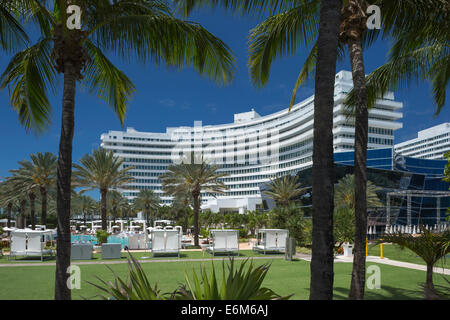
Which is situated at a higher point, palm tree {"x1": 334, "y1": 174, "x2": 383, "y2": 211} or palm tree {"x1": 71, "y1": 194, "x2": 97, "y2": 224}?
palm tree {"x1": 334, "y1": 174, "x2": 383, "y2": 211}

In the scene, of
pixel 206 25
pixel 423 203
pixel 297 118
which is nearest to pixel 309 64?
pixel 206 25

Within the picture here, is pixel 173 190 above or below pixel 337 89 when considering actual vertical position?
below

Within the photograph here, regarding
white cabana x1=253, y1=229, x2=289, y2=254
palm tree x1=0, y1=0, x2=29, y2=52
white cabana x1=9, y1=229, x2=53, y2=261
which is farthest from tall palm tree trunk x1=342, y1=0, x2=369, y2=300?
white cabana x1=9, y1=229, x2=53, y2=261

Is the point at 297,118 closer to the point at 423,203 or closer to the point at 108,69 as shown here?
the point at 423,203

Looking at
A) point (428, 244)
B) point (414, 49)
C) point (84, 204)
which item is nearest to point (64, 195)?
point (428, 244)

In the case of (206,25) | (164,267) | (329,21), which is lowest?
(164,267)

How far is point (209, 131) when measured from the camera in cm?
12325

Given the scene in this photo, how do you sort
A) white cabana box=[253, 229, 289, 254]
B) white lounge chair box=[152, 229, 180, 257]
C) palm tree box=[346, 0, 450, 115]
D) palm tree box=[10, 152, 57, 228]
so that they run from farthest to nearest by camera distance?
palm tree box=[10, 152, 57, 228] < white cabana box=[253, 229, 289, 254] < white lounge chair box=[152, 229, 180, 257] < palm tree box=[346, 0, 450, 115]

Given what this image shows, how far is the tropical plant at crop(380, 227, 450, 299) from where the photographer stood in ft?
23.1

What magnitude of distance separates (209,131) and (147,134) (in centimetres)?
2254

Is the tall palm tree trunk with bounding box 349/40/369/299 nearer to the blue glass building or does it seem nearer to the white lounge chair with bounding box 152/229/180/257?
the white lounge chair with bounding box 152/229/180/257

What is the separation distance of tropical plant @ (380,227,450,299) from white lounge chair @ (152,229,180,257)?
36.9 ft

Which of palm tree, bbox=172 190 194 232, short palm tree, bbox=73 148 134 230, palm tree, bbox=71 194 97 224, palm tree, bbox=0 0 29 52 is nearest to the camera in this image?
palm tree, bbox=0 0 29 52

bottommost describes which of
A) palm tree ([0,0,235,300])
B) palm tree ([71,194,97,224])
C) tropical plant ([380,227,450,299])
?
palm tree ([71,194,97,224])
